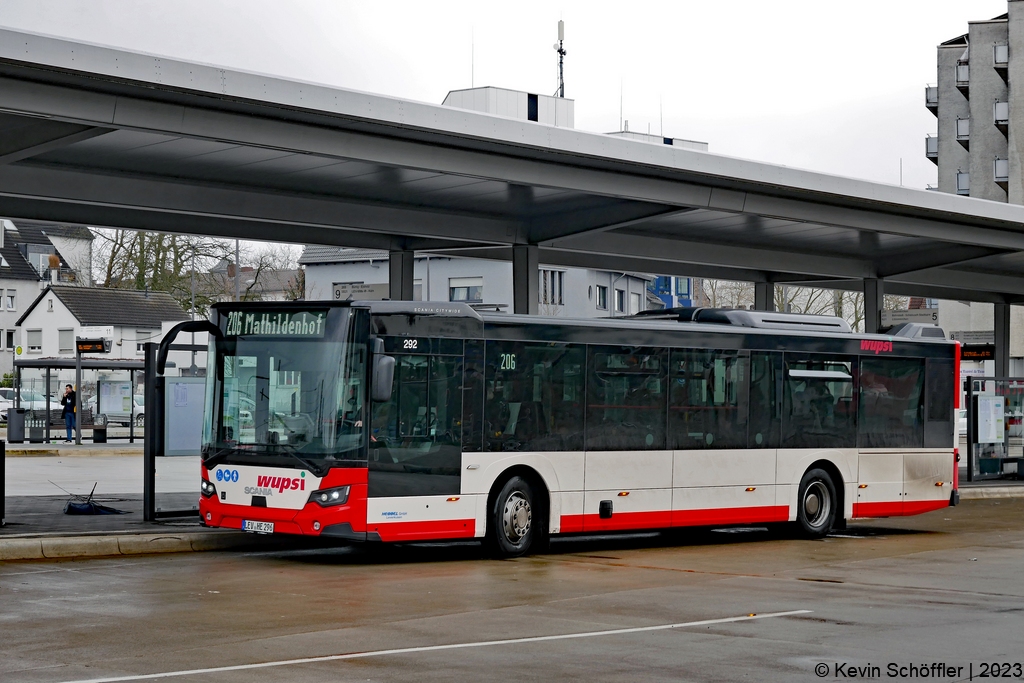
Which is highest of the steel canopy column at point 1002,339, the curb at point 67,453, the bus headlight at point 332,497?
the steel canopy column at point 1002,339

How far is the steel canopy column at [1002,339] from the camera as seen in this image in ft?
112

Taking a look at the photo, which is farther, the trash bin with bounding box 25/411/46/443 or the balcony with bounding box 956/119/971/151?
the balcony with bounding box 956/119/971/151

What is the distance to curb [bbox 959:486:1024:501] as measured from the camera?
27.5 metres

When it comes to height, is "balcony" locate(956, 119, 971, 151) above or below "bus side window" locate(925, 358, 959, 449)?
above

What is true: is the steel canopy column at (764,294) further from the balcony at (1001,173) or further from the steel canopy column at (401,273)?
the balcony at (1001,173)

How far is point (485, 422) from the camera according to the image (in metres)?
15.0

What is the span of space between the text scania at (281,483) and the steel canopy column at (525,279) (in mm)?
8000

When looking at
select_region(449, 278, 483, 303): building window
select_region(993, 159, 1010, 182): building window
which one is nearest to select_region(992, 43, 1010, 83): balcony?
select_region(993, 159, 1010, 182): building window

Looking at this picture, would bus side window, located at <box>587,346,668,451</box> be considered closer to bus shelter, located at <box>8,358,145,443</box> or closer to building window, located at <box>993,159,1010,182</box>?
bus shelter, located at <box>8,358,145,443</box>

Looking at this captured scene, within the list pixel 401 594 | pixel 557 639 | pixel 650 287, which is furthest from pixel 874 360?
pixel 650 287

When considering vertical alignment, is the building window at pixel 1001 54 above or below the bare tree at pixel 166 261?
above

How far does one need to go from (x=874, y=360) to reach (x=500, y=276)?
4709cm

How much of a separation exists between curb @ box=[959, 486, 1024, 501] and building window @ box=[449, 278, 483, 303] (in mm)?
40933

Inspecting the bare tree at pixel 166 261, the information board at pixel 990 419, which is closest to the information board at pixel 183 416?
the information board at pixel 990 419
